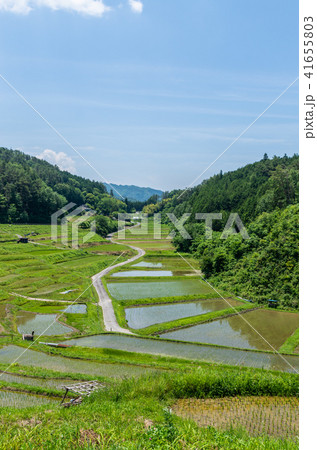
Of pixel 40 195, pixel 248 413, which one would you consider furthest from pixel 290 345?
pixel 40 195

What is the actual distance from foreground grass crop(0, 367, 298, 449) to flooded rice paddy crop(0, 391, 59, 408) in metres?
2.05

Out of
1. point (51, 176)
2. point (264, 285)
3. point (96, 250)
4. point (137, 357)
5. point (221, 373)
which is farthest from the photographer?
point (51, 176)

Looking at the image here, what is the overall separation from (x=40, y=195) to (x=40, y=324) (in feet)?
115

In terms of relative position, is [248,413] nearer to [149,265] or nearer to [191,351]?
[191,351]

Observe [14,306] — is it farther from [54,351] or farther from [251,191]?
[251,191]

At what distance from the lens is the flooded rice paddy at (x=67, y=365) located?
16.1 meters

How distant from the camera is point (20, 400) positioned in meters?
13.2

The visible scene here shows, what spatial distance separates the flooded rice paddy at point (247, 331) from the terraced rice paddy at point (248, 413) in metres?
7.95

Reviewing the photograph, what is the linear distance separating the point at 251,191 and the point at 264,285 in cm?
2983

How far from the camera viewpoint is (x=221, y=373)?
1387cm

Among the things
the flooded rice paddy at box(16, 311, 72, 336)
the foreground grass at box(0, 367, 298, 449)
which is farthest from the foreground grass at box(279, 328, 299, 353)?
the flooded rice paddy at box(16, 311, 72, 336)

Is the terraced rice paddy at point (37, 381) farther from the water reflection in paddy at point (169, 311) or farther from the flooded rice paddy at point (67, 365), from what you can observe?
the water reflection in paddy at point (169, 311)

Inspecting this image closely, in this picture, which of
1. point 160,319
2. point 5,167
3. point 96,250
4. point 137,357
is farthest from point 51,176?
point 137,357
